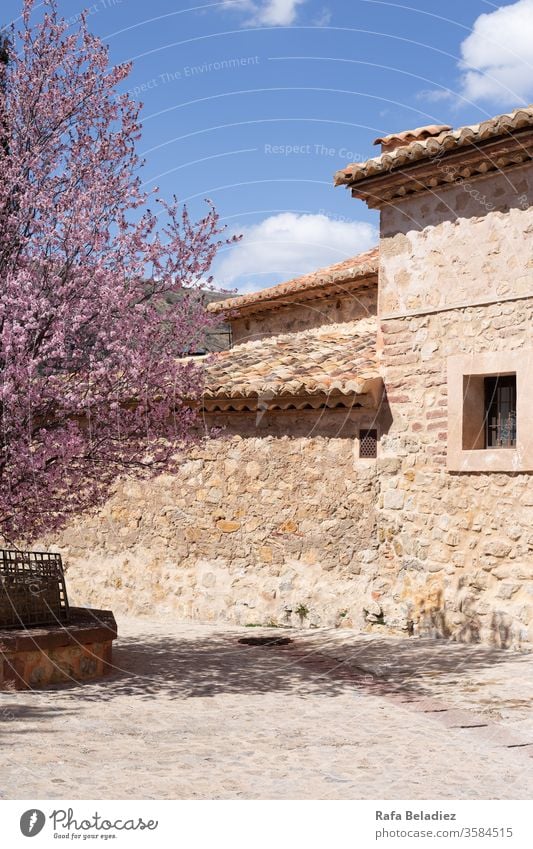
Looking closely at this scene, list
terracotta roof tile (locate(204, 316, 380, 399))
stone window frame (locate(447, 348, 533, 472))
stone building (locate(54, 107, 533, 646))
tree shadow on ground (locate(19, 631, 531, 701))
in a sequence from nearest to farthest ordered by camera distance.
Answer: tree shadow on ground (locate(19, 631, 531, 701)) < stone window frame (locate(447, 348, 533, 472)) < stone building (locate(54, 107, 533, 646)) < terracotta roof tile (locate(204, 316, 380, 399))

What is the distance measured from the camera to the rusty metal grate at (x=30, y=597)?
332 inches

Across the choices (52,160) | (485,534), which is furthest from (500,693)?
(52,160)

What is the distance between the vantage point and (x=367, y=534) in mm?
11961

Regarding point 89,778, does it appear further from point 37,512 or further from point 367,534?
point 367,534

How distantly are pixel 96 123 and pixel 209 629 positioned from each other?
22.3 feet

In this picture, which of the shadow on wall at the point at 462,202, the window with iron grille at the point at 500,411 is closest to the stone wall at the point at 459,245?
the shadow on wall at the point at 462,202

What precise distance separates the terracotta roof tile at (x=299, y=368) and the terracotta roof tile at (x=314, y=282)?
3.25 feet

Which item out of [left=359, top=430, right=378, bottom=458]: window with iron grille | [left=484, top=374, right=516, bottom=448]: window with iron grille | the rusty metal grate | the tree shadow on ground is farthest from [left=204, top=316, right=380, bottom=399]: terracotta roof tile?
the rusty metal grate

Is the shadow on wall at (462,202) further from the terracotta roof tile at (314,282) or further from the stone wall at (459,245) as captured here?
the terracotta roof tile at (314,282)

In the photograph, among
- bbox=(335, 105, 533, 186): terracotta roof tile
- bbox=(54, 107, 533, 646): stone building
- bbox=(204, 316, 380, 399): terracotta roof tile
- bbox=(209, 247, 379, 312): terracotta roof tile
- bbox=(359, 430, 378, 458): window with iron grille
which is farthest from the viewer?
bbox=(209, 247, 379, 312): terracotta roof tile

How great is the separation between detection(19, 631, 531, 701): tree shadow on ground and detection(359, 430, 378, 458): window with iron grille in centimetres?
238

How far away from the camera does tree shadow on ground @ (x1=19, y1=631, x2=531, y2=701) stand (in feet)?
28.1

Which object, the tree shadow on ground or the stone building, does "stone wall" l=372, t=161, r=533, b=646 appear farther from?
the tree shadow on ground

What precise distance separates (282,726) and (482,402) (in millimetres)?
5489
